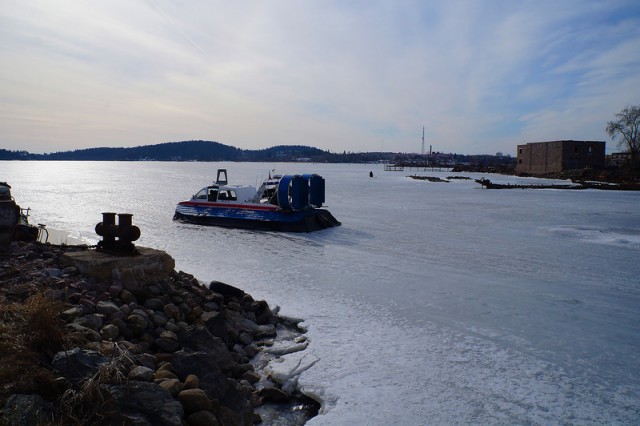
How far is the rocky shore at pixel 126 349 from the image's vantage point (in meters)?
3.81

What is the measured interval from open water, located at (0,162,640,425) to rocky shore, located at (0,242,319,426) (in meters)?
0.79

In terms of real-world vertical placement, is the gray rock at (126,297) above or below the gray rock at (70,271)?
below

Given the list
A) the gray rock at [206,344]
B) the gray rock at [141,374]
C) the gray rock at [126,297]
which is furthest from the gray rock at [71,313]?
the gray rock at [141,374]

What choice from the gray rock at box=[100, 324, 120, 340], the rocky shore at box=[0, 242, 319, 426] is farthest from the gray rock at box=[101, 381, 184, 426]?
the gray rock at box=[100, 324, 120, 340]

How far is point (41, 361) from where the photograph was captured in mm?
4094

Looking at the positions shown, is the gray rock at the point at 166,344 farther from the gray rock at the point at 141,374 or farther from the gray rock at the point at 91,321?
the gray rock at the point at 141,374

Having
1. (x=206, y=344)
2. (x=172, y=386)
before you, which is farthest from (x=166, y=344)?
(x=172, y=386)

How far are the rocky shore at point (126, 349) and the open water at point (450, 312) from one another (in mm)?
786

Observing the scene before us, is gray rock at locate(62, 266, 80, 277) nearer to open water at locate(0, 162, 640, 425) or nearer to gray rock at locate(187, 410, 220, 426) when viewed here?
open water at locate(0, 162, 640, 425)

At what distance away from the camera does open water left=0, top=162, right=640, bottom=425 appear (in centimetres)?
545

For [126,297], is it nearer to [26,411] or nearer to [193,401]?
[193,401]

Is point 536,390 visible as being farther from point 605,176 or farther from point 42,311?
point 605,176

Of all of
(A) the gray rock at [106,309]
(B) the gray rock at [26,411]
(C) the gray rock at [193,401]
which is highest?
(A) the gray rock at [106,309]

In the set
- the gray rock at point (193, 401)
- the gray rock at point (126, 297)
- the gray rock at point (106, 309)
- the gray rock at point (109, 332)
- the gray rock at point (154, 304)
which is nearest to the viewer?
the gray rock at point (193, 401)
